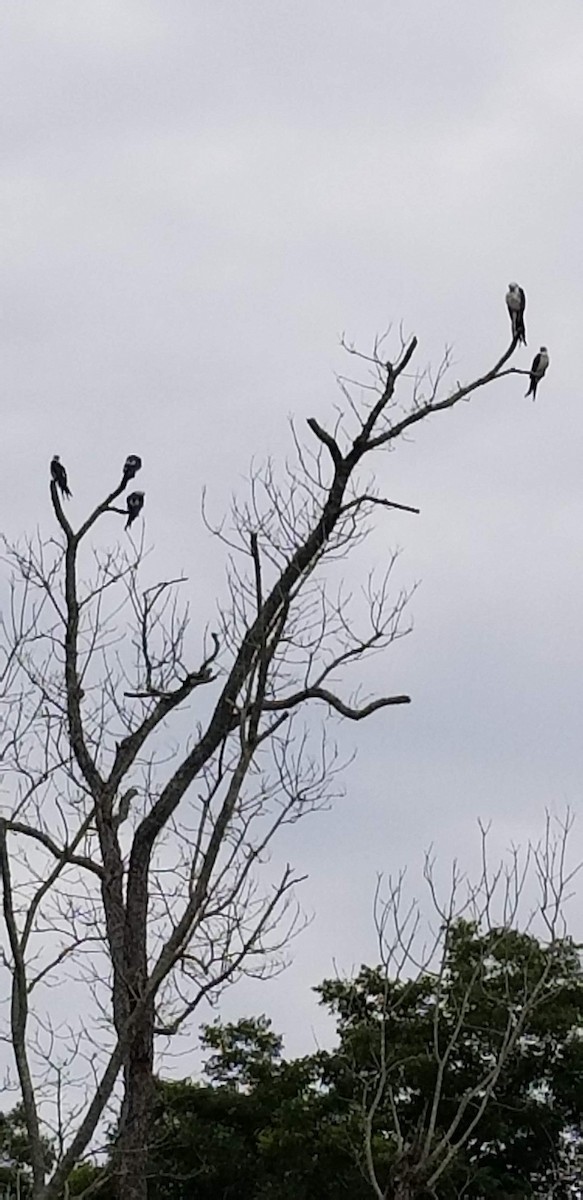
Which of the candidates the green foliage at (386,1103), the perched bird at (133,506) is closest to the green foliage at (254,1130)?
the green foliage at (386,1103)

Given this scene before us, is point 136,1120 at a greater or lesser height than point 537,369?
lesser

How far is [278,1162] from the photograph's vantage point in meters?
19.3

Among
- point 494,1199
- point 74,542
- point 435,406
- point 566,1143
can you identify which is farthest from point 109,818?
point 566,1143

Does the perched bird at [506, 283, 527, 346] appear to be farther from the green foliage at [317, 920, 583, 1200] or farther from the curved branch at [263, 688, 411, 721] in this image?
the green foliage at [317, 920, 583, 1200]

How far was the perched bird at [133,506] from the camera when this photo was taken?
34.4 ft

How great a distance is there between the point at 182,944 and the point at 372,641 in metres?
1.93

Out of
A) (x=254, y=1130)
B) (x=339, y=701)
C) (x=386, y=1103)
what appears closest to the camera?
(x=339, y=701)

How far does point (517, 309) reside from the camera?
1063 centimetres

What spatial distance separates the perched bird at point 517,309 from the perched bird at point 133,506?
7.71ft

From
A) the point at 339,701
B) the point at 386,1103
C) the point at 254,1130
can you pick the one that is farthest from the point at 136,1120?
the point at 254,1130

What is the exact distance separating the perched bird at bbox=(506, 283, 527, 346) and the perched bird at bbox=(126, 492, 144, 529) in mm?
2351

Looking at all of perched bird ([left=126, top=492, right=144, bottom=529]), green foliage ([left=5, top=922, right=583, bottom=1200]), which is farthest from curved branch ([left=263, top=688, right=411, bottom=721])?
green foliage ([left=5, top=922, right=583, bottom=1200])

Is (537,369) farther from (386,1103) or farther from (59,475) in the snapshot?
(386,1103)

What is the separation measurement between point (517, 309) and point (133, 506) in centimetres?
254
